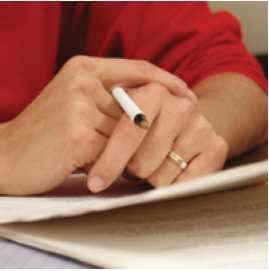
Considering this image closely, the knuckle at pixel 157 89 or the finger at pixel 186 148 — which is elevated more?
the knuckle at pixel 157 89

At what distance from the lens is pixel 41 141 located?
43 centimetres

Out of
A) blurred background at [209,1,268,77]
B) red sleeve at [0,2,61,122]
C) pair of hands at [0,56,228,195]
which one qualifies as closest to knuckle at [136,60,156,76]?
pair of hands at [0,56,228,195]

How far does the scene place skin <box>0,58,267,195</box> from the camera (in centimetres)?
41

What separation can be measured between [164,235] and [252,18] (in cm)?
94

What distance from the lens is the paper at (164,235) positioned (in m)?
0.34

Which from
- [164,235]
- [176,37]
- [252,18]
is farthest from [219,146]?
[252,18]

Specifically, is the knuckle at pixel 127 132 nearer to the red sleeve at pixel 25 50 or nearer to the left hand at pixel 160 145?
the left hand at pixel 160 145

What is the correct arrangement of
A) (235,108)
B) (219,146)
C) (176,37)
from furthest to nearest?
1. (176,37)
2. (235,108)
3. (219,146)

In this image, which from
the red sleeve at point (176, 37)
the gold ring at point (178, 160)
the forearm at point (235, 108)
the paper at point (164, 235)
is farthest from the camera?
the red sleeve at point (176, 37)

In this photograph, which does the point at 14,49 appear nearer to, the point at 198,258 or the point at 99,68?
the point at 99,68

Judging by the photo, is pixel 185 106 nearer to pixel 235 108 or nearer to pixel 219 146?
pixel 219 146

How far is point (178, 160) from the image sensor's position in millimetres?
442

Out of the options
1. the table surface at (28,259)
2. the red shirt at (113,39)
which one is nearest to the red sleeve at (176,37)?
the red shirt at (113,39)

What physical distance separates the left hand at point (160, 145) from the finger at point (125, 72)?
0.04 ft
